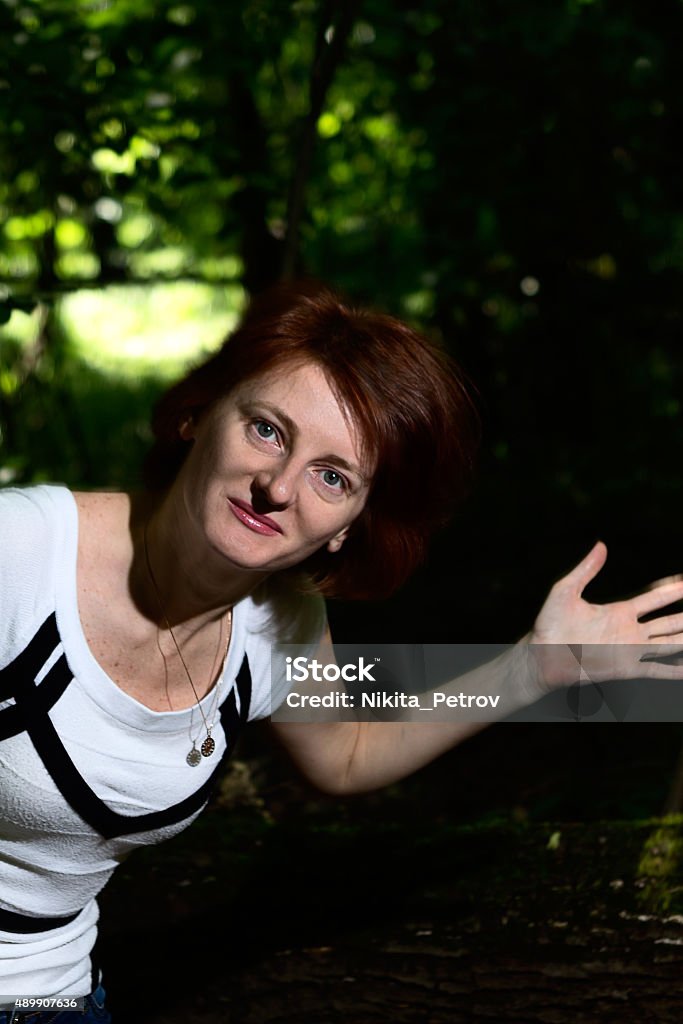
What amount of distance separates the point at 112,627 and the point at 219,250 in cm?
569

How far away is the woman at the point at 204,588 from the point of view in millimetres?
1582

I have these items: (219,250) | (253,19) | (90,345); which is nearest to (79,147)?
(253,19)

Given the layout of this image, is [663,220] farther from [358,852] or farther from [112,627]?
[112,627]

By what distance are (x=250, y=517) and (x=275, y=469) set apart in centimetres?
8

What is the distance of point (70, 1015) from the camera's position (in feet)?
5.98

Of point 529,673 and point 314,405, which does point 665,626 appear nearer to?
point 529,673

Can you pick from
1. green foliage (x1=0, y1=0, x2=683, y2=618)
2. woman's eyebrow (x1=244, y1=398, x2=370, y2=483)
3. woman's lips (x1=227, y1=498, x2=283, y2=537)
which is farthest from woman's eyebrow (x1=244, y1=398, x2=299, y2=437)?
green foliage (x1=0, y1=0, x2=683, y2=618)

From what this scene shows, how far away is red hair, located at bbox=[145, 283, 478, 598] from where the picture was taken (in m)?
1.58

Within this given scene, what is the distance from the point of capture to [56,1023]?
1.80m

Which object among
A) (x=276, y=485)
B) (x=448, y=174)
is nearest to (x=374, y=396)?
(x=276, y=485)
